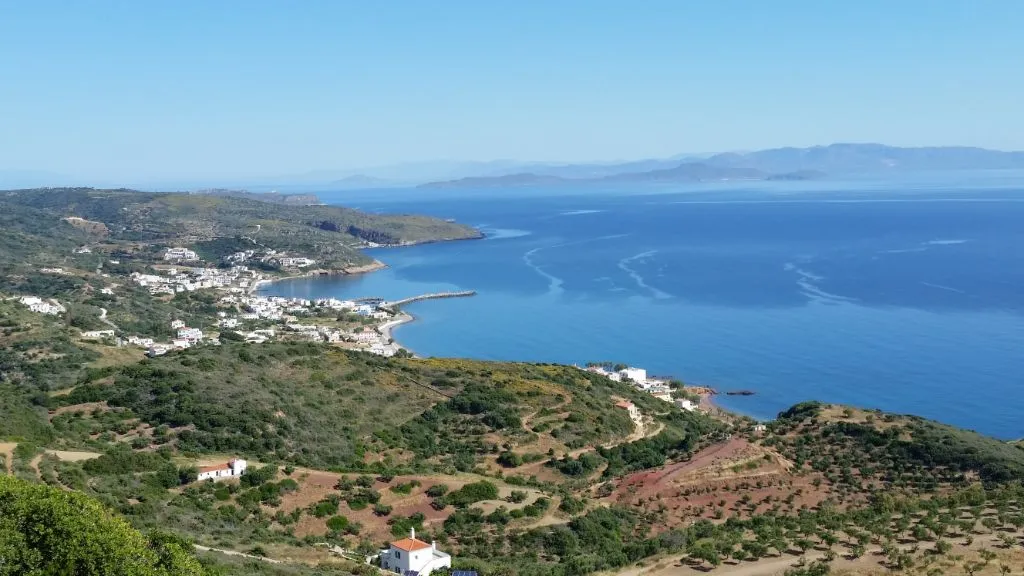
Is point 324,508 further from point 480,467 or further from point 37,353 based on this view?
point 37,353

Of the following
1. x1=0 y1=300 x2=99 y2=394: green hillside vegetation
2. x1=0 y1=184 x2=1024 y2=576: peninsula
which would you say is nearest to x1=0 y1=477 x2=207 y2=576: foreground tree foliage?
x1=0 y1=184 x2=1024 y2=576: peninsula

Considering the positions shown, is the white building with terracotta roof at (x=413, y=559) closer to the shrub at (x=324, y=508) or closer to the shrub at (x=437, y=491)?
the shrub at (x=324, y=508)

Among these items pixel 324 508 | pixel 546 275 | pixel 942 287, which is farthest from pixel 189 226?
pixel 324 508

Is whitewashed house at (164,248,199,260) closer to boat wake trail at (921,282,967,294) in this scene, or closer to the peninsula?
the peninsula

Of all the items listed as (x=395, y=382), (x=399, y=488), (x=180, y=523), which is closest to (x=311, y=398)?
(x=395, y=382)

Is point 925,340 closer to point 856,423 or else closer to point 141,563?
point 856,423

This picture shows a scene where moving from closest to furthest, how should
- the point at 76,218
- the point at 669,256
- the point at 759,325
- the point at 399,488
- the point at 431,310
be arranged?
the point at 399,488, the point at 759,325, the point at 431,310, the point at 669,256, the point at 76,218
